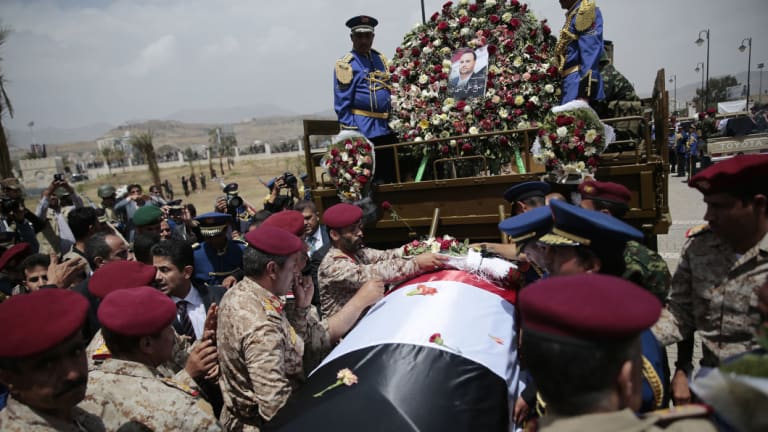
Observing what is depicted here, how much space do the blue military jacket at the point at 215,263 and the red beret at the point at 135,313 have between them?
2.77m

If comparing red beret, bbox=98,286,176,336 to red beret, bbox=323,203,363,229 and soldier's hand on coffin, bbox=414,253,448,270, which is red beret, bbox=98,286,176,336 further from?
soldier's hand on coffin, bbox=414,253,448,270

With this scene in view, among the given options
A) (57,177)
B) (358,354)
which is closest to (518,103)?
(358,354)

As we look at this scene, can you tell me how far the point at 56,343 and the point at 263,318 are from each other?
1043mm

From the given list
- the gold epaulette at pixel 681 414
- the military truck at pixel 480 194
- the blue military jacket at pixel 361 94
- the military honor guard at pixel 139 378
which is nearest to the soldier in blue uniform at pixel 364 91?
the blue military jacket at pixel 361 94

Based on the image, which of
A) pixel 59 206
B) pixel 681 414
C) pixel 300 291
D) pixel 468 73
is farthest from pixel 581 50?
pixel 59 206

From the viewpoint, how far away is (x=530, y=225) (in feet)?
8.66

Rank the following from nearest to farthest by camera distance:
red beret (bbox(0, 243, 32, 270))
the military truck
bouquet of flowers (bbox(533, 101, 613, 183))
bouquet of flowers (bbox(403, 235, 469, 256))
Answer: bouquet of flowers (bbox(403, 235, 469, 256))
red beret (bbox(0, 243, 32, 270))
bouquet of flowers (bbox(533, 101, 613, 183))
the military truck

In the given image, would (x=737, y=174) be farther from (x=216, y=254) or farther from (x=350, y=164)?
(x=216, y=254)

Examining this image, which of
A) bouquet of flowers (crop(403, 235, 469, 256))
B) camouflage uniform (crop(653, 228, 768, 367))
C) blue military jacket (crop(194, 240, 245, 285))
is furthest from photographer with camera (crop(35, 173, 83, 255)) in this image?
camouflage uniform (crop(653, 228, 768, 367))

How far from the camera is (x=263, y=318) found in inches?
99.5

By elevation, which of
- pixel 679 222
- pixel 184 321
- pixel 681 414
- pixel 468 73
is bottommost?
pixel 679 222

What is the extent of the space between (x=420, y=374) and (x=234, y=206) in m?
5.72

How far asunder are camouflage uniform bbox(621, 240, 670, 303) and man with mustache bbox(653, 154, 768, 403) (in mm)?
185

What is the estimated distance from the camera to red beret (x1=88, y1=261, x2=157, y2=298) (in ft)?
8.82
